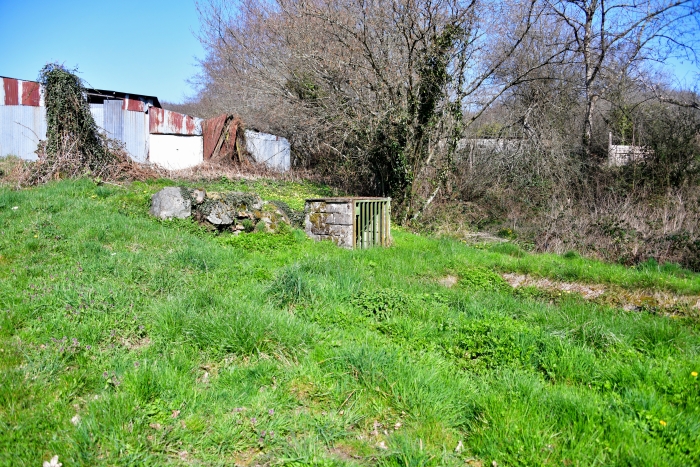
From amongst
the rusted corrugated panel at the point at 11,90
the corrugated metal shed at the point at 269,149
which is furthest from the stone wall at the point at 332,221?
the rusted corrugated panel at the point at 11,90

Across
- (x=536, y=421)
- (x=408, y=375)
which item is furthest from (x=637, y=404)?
(x=408, y=375)

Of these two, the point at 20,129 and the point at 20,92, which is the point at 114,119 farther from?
the point at 20,92

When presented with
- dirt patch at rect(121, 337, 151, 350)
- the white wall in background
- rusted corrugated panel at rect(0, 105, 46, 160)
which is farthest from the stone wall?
rusted corrugated panel at rect(0, 105, 46, 160)

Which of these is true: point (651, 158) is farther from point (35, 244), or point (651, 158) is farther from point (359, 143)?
point (35, 244)

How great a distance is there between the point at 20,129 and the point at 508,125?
15019mm

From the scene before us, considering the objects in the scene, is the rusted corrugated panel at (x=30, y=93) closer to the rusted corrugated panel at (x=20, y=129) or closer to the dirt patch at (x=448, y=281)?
the rusted corrugated panel at (x=20, y=129)

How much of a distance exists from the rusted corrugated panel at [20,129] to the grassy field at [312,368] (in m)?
8.39

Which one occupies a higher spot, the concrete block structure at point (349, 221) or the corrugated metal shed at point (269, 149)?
the corrugated metal shed at point (269, 149)

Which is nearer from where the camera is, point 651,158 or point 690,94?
point 651,158

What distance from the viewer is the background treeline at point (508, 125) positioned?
36.7 ft

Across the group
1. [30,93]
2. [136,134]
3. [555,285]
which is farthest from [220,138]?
[555,285]

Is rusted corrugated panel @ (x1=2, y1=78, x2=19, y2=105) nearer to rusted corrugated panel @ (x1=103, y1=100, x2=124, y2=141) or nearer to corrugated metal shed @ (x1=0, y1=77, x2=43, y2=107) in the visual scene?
corrugated metal shed @ (x1=0, y1=77, x2=43, y2=107)

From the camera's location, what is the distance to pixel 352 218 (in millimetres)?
8664

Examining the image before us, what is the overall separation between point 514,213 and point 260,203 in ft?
24.6
